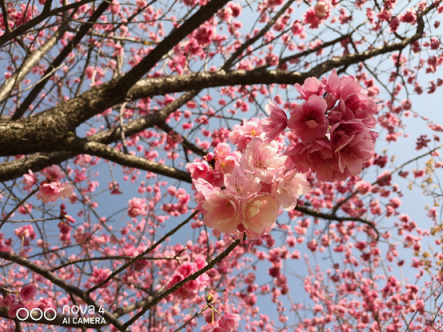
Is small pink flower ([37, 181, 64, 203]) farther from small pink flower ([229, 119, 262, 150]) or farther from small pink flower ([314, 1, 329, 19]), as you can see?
small pink flower ([314, 1, 329, 19])

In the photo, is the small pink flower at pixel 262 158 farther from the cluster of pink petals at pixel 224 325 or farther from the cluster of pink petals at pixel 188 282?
the cluster of pink petals at pixel 188 282

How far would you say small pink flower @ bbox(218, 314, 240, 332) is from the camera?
1310 millimetres

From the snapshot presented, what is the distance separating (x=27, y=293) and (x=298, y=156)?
238 centimetres

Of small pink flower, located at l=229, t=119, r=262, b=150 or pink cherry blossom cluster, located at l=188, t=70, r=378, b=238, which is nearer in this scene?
pink cherry blossom cluster, located at l=188, t=70, r=378, b=238

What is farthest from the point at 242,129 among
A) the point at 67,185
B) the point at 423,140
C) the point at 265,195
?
the point at 423,140

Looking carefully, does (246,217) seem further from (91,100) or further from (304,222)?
(304,222)

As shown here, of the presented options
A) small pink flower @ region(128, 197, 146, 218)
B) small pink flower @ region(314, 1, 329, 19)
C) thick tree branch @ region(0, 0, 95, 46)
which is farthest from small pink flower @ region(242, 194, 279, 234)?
small pink flower @ region(128, 197, 146, 218)

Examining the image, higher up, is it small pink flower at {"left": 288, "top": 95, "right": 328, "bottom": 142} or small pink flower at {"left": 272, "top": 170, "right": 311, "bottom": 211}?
small pink flower at {"left": 288, "top": 95, "right": 328, "bottom": 142}

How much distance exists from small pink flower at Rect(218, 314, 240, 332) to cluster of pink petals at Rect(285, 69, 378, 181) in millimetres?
883

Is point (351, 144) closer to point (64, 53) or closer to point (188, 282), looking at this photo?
point (188, 282)

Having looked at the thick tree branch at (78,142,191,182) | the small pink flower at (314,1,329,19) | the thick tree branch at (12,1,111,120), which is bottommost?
the thick tree branch at (78,142,191,182)

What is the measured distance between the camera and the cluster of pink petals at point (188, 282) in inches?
61.9

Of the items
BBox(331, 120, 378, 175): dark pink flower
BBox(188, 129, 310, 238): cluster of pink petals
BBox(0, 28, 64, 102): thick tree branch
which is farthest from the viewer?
BBox(0, 28, 64, 102): thick tree branch

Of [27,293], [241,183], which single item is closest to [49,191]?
[27,293]
